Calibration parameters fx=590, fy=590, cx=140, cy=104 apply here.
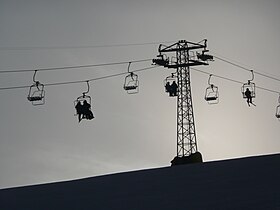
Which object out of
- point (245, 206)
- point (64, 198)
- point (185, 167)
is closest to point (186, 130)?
point (185, 167)

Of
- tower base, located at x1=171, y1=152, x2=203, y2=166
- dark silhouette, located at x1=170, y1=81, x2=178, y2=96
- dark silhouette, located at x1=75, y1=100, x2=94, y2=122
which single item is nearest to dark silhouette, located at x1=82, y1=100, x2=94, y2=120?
dark silhouette, located at x1=75, y1=100, x2=94, y2=122

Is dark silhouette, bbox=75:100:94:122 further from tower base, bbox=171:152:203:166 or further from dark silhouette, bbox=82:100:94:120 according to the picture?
tower base, bbox=171:152:203:166

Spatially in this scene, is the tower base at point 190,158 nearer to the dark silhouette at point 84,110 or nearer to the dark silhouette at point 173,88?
the dark silhouette at point 173,88

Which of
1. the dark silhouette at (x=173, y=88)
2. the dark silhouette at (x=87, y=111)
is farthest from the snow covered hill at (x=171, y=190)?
the dark silhouette at (x=173, y=88)

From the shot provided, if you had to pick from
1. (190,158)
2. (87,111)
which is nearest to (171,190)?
(87,111)

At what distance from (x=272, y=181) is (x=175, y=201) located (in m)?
1.07

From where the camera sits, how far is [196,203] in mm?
5492

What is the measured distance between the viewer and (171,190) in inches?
250

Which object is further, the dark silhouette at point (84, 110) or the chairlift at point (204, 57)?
the chairlift at point (204, 57)

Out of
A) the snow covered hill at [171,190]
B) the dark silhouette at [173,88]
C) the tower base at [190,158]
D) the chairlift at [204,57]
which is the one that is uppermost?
the chairlift at [204,57]

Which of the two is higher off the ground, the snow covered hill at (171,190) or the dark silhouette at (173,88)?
the dark silhouette at (173,88)

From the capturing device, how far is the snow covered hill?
5.48m

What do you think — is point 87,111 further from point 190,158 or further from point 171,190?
point 171,190

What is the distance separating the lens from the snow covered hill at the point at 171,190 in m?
5.48
